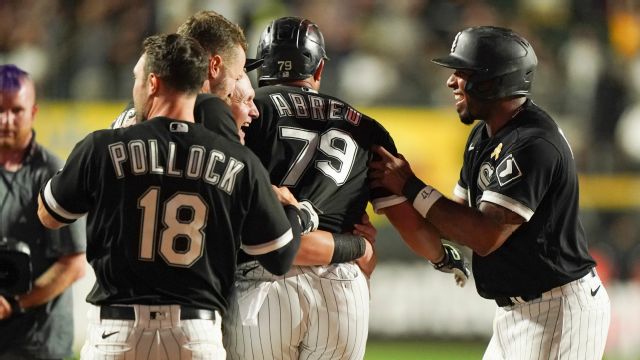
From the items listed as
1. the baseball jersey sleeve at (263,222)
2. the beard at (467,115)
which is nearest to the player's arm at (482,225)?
the beard at (467,115)

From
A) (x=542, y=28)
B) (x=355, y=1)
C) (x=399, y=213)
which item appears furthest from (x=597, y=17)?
(x=399, y=213)

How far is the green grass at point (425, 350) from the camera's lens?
34.7 ft

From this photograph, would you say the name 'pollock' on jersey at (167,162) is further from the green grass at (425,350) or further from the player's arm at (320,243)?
the green grass at (425,350)

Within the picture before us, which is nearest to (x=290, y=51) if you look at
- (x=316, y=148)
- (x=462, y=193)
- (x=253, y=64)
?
(x=253, y=64)

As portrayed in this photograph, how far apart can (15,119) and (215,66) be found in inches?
79.0

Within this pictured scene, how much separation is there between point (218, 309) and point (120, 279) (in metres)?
0.44

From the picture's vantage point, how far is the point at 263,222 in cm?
416

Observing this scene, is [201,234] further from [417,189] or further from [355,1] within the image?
[355,1]

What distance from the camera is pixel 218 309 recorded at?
4203 millimetres

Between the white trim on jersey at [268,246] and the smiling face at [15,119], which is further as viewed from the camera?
the smiling face at [15,119]

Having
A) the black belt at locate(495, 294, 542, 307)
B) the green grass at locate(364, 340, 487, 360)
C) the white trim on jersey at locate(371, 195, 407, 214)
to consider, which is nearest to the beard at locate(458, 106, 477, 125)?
the white trim on jersey at locate(371, 195, 407, 214)

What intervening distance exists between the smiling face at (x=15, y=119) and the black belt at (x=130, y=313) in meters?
2.57

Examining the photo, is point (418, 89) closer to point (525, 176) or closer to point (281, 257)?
point (525, 176)

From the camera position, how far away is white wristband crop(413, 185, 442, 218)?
520 centimetres
